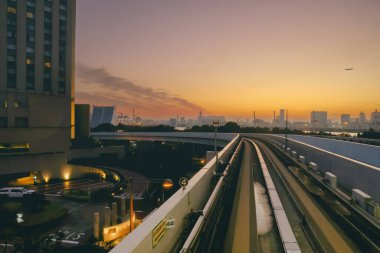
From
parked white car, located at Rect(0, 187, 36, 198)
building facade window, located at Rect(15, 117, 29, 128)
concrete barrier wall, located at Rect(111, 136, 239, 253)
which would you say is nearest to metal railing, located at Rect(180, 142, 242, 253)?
concrete barrier wall, located at Rect(111, 136, 239, 253)

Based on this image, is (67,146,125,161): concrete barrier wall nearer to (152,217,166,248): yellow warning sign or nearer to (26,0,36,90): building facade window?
(26,0,36,90): building facade window

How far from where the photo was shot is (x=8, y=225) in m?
32.5

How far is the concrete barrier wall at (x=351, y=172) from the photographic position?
38.0ft

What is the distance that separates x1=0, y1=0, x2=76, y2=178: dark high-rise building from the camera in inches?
→ 2058

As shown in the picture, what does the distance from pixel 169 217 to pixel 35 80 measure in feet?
205

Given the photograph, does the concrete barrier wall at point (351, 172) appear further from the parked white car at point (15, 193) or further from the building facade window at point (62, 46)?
the building facade window at point (62, 46)

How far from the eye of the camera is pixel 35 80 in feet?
187

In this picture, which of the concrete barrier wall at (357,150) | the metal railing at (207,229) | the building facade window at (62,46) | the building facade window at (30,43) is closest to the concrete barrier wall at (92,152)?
the building facade window at (62,46)

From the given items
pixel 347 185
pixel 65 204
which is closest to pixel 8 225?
pixel 65 204

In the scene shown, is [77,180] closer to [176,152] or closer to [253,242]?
[176,152]

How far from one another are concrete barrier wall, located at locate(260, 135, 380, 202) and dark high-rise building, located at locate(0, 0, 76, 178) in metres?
54.4

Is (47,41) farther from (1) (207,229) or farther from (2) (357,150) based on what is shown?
(1) (207,229)

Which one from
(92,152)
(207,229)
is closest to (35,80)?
(92,152)

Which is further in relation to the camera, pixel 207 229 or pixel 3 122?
pixel 3 122
